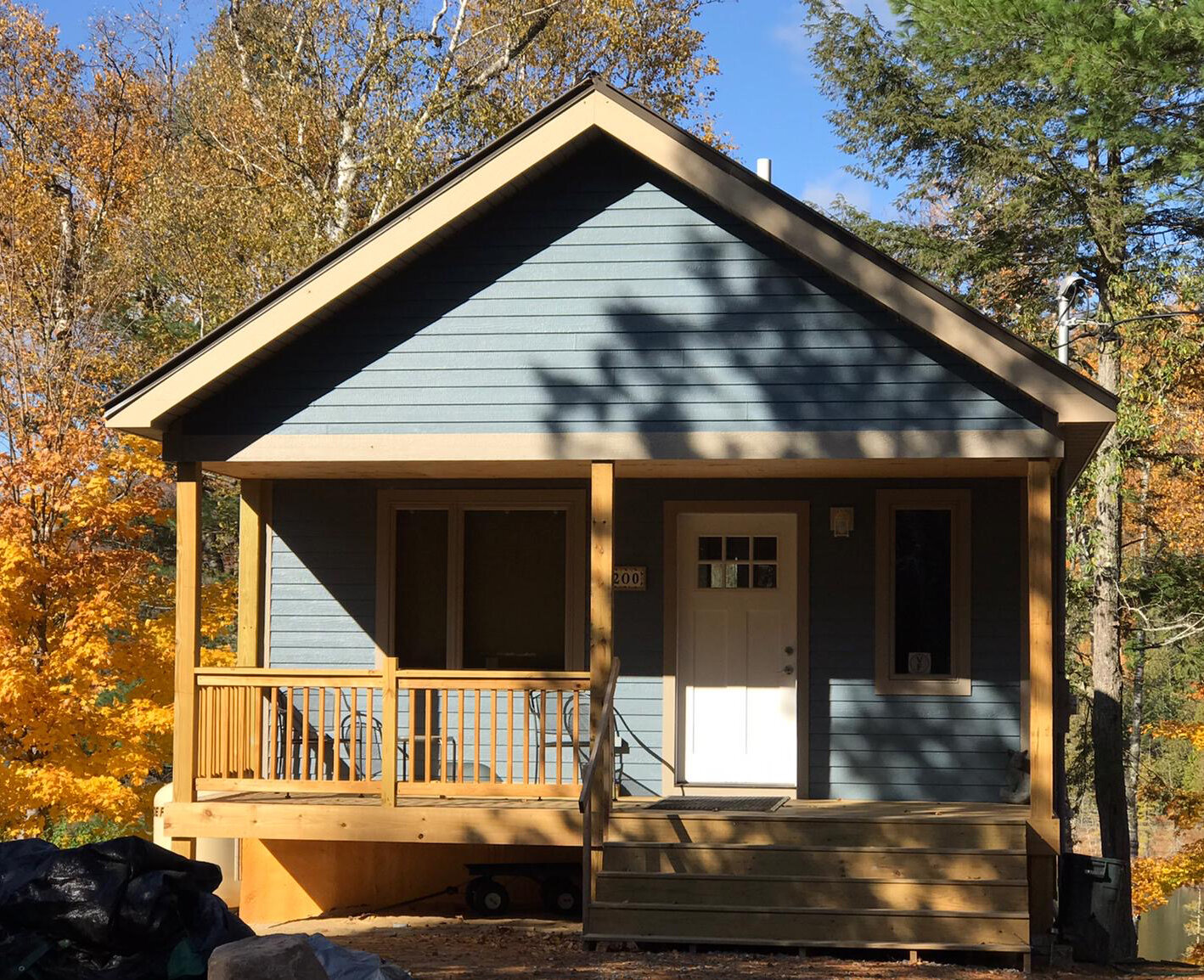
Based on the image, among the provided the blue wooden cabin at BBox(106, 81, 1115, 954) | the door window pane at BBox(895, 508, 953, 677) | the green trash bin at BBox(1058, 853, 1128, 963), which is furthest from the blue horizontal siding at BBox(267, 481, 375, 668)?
the green trash bin at BBox(1058, 853, 1128, 963)

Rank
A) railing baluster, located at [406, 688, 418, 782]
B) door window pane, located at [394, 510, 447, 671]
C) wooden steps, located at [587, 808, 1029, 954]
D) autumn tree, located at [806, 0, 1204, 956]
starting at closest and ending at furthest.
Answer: wooden steps, located at [587, 808, 1029, 954] < railing baluster, located at [406, 688, 418, 782] < door window pane, located at [394, 510, 447, 671] < autumn tree, located at [806, 0, 1204, 956]

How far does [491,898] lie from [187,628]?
3192mm

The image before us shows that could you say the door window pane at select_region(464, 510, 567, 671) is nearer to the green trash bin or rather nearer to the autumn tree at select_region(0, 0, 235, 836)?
the green trash bin

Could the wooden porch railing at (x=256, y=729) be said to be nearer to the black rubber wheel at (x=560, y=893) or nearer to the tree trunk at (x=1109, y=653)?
the black rubber wheel at (x=560, y=893)

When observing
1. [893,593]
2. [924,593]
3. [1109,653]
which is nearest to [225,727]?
[893,593]

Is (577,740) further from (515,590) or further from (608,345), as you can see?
(608,345)

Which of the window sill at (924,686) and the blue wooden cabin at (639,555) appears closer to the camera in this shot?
the blue wooden cabin at (639,555)

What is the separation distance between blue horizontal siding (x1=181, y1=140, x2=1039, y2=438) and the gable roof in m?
0.20

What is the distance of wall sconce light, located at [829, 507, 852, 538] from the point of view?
36.6 feet

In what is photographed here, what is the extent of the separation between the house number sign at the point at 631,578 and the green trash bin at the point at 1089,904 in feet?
12.7

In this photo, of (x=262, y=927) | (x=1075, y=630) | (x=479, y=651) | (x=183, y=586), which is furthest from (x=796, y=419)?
(x=1075, y=630)

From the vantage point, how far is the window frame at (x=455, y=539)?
11.7 m

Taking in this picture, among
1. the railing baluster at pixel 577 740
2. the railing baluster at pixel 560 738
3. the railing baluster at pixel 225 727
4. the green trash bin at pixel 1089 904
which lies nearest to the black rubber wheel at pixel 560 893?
the railing baluster at pixel 577 740

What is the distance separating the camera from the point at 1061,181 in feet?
65.4
